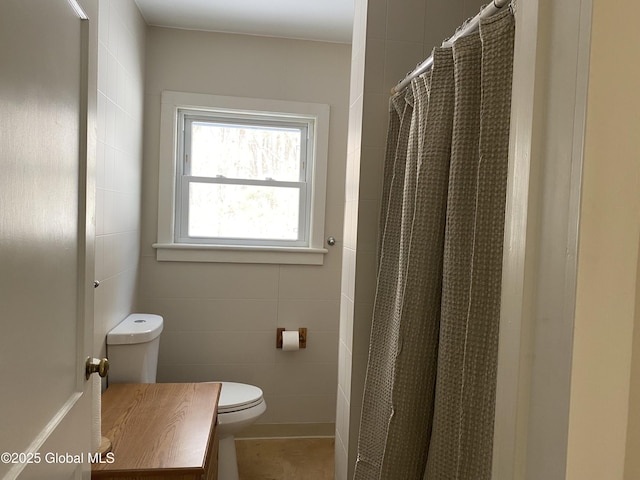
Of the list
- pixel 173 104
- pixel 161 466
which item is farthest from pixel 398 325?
pixel 173 104

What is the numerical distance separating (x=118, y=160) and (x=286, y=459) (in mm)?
1797

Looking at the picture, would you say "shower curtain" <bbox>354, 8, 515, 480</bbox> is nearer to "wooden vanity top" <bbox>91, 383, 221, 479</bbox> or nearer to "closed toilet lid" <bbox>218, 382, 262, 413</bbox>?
"wooden vanity top" <bbox>91, 383, 221, 479</bbox>

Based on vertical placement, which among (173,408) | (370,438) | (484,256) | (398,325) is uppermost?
(484,256)

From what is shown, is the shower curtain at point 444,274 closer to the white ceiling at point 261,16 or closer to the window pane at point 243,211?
the white ceiling at point 261,16

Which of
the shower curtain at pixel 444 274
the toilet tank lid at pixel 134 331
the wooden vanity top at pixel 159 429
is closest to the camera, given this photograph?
the shower curtain at pixel 444 274

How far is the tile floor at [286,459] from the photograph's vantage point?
233 cm

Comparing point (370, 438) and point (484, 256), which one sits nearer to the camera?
point (484, 256)

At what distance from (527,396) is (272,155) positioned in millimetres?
2433

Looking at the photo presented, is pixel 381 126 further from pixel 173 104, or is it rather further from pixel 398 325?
pixel 173 104

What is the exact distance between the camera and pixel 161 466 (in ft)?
4.40

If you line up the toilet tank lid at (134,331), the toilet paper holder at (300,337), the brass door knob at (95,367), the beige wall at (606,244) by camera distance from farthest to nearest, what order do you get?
the toilet paper holder at (300,337) → the toilet tank lid at (134,331) → the brass door knob at (95,367) → the beige wall at (606,244)

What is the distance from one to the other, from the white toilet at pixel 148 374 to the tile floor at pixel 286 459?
33 centimetres

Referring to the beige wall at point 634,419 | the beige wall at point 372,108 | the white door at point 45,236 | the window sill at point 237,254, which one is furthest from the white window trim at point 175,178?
the beige wall at point 634,419

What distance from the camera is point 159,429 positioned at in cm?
158
